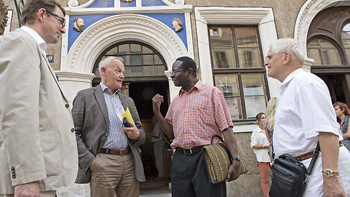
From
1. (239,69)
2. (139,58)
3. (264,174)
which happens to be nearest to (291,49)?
(264,174)

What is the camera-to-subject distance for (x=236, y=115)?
5.54 meters

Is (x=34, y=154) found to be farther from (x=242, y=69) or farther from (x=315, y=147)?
(x=242, y=69)

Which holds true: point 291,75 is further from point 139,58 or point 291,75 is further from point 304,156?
point 139,58

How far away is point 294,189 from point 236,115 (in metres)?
3.98

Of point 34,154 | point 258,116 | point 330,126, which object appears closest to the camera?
point 34,154

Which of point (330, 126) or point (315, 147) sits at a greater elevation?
point (330, 126)

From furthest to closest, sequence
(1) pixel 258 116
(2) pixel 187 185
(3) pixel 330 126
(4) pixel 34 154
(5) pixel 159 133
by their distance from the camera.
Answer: (5) pixel 159 133 → (1) pixel 258 116 → (2) pixel 187 185 → (3) pixel 330 126 → (4) pixel 34 154

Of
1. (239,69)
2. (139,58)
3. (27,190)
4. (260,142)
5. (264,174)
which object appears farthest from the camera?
(239,69)

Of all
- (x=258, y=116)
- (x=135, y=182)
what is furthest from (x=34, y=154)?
(x=258, y=116)

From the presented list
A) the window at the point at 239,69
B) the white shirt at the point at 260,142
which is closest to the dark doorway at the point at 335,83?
the window at the point at 239,69

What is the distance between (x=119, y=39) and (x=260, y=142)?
12.0ft

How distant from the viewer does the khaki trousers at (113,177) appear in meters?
2.31

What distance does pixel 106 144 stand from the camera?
2.44 meters

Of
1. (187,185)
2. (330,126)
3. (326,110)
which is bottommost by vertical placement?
(187,185)
